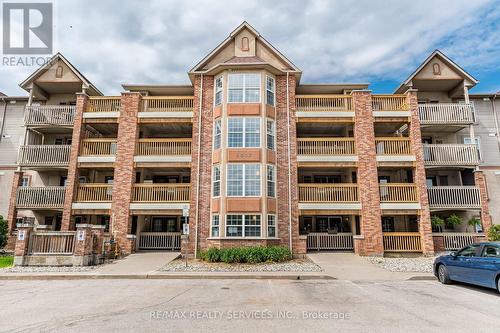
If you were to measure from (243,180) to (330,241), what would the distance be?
7246 millimetres

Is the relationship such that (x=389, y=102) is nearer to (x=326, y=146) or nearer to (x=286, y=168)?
(x=326, y=146)

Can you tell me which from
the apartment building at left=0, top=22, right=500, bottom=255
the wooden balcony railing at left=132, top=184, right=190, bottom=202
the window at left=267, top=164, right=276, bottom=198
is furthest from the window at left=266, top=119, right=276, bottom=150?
the wooden balcony railing at left=132, top=184, right=190, bottom=202

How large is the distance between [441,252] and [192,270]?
50.9ft

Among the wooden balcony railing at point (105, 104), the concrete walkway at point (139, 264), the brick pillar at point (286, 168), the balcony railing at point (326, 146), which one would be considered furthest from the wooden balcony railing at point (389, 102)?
the wooden balcony railing at point (105, 104)

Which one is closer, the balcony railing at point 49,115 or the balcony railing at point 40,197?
the balcony railing at point 40,197

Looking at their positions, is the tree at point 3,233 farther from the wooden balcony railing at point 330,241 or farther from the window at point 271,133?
the wooden balcony railing at point 330,241

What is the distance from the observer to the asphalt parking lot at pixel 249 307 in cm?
654

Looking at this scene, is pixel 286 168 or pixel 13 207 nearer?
pixel 286 168

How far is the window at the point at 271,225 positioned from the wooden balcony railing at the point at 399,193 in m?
7.13

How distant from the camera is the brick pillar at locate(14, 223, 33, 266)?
49.4ft

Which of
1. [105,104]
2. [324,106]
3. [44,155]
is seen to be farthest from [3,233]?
[324,106]

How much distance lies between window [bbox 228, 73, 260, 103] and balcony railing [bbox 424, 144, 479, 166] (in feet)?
40.1

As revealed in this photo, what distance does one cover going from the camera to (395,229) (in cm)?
2258

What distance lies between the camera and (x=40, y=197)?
2091 cm
